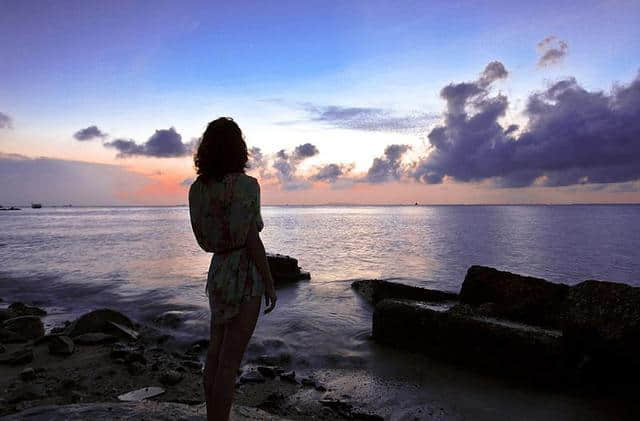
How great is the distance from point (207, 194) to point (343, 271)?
15.5m

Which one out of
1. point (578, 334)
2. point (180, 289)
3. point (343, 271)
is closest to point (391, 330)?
point (578, 334)

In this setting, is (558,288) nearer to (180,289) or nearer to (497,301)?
(497,301)

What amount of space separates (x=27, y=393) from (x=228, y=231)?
4.39 meters

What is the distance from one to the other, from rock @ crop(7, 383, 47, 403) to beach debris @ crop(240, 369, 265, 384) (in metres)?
2.60

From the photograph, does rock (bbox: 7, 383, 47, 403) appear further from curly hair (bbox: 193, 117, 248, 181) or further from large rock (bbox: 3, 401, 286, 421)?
curly hair (bbox: 193, 117, 248, 181)

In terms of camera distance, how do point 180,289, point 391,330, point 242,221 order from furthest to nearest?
point 180,289, point 391,330, point 242,221

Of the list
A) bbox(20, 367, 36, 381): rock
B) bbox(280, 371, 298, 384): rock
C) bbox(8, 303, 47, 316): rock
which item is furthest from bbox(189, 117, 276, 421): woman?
bbox(8, 303, 47, 316): rock

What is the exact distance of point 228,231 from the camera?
3.09 metres

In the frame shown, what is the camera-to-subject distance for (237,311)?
3.12 m

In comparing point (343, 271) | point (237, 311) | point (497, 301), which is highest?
point (237, 311)

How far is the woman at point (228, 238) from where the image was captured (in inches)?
121

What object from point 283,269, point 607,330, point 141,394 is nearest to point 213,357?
point 141,394

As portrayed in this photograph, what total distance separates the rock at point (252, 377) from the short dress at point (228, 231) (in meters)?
3.35

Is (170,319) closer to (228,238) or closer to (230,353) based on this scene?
(230,353)
